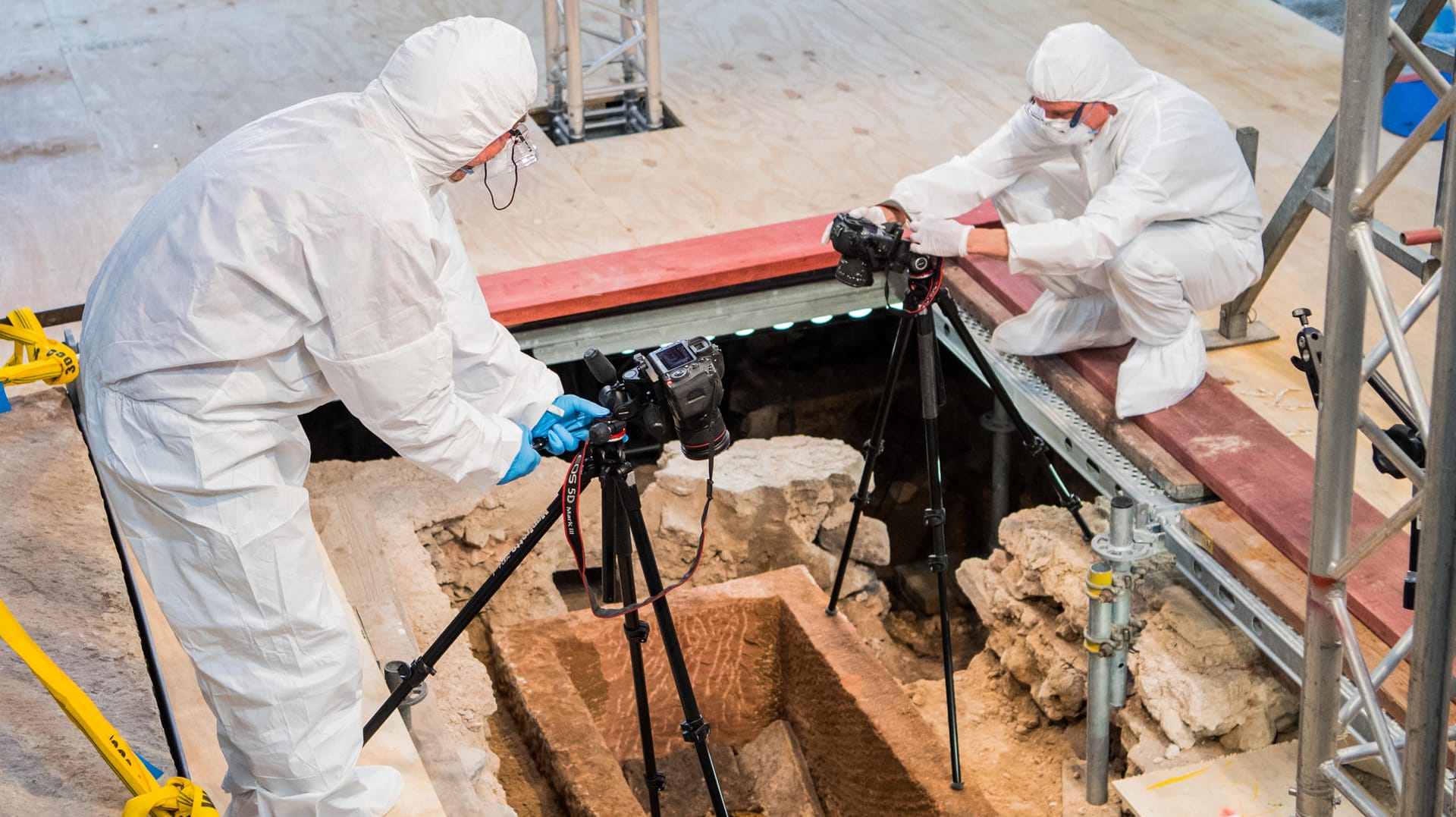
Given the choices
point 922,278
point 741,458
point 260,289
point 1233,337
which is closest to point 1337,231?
point 922,278

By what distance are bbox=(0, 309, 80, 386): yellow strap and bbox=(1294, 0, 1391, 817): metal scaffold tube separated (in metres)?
2.96

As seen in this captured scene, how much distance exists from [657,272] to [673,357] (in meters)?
2.24

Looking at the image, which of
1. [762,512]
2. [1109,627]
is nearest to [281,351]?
[1109,627]

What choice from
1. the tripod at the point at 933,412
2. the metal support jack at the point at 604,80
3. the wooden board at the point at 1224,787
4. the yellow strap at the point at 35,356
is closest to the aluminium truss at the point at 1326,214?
the tripod at the point at 933,412

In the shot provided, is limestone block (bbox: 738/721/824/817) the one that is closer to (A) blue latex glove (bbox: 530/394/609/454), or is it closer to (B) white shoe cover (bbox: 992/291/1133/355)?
(B) white shoe cover (bbox: 992/291/1133/355)

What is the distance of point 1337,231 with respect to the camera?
234cm

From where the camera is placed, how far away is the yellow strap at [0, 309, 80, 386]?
11.6ft

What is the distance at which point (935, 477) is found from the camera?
140 inches

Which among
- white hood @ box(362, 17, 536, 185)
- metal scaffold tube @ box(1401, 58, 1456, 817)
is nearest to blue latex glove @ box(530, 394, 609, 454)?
white hood @ box(362, 17, 536, 185)

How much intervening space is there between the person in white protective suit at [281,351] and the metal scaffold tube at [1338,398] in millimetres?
1409

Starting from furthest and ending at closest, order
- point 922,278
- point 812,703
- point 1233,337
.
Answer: point 1233,337 → point 812,703 → point 922,278

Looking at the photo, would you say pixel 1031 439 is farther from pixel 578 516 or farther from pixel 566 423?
pixel 578 516

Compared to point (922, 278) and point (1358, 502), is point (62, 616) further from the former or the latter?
point (1358, 502)

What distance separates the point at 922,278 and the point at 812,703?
138cm
